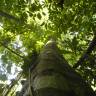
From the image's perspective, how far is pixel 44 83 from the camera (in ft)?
7.53

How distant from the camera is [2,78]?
34.7ft

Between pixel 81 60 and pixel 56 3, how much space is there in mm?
2251

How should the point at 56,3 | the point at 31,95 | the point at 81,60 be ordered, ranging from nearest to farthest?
the point at 31,95 → the point at 56,3 → the point at 81,60

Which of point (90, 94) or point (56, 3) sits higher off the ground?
point (56, 3)

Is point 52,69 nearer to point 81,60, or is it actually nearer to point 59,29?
point 59,29

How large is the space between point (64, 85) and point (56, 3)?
86.7 inches

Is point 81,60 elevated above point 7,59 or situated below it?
below

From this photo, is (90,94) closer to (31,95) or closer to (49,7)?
(31,95)

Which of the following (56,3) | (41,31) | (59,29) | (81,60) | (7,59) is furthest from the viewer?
(7,59)

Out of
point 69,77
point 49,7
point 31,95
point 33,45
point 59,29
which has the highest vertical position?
point 33,45

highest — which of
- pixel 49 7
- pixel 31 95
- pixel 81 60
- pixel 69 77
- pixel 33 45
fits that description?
pixel 33 45

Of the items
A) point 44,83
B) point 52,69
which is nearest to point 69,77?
point 52,69

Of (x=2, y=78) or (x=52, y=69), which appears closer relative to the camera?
(x=52, y=69)

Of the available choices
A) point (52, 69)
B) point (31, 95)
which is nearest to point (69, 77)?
point (52, 69)
